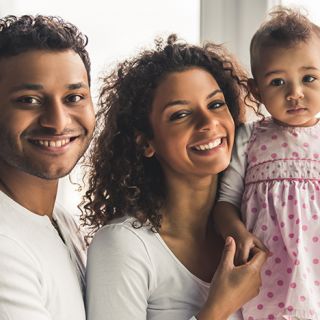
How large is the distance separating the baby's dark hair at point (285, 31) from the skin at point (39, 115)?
0.45m

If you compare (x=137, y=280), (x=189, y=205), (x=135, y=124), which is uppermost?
(x=135, y=124)

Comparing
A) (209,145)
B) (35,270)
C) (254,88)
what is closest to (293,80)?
(254,88)

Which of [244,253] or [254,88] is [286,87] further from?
[244,253]

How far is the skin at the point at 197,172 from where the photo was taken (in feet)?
4.95

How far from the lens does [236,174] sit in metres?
1.67

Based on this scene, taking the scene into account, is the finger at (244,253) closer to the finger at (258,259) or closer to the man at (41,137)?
the finger at (258,259)

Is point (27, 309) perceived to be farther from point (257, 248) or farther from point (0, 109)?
point (257, 248)

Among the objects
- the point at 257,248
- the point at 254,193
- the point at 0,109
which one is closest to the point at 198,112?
the point at 254,193

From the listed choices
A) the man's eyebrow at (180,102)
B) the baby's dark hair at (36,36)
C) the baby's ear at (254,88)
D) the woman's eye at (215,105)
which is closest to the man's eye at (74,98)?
the baby's dark hair at (36,36)

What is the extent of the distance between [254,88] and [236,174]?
0.74 ft

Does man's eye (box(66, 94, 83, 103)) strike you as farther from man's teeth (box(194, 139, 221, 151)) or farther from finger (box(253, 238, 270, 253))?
finger (box(253, 238, 270, 253))

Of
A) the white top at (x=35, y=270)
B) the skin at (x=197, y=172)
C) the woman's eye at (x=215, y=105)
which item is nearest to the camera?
the white top at (x=35, y=270)

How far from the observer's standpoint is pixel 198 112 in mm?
1583

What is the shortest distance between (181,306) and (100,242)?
25cm
